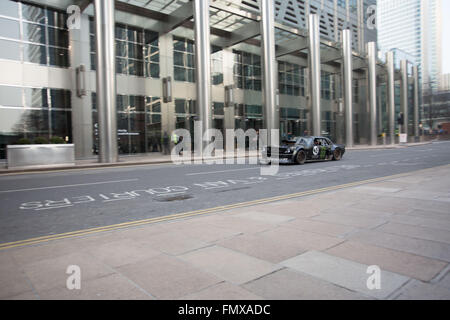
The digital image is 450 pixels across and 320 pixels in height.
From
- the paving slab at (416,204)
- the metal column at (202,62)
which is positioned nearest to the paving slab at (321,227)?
Result: the paving slab at (416,204)

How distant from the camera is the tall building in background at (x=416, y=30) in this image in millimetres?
81375

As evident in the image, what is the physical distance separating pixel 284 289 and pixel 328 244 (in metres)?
1.43

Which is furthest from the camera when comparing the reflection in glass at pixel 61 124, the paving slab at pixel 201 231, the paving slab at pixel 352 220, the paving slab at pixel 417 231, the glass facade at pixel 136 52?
the glass facade at pixel 136 52

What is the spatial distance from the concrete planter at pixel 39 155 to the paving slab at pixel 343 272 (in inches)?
698

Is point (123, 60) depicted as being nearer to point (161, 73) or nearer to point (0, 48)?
point (161, 73)

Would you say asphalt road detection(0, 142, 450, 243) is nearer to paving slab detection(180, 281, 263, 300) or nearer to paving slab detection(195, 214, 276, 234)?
paving slab detection(195, 214, 276, 234)

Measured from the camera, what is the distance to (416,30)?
95.9 meters

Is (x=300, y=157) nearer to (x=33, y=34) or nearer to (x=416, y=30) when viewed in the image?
(x=33, y=34)

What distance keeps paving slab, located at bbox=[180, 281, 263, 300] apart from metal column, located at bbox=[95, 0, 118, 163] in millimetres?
19109

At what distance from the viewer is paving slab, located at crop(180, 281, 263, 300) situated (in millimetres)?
2688

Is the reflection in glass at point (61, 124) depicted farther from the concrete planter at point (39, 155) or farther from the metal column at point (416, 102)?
the metal column at point (416, 102)

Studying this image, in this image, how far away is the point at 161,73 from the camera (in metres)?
28.1

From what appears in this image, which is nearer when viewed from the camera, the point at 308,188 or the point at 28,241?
the point at 28,241
